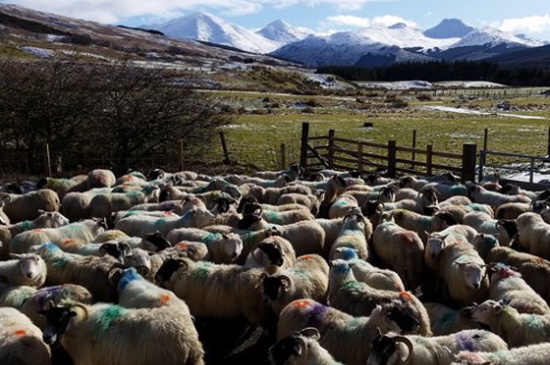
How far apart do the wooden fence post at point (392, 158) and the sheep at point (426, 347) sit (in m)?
14.5

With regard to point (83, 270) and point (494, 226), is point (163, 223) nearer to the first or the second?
point (83, 270)

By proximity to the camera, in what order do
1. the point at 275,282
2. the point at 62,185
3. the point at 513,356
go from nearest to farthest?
the point at 513,356 → the point at 275,282 → the point at 62,185

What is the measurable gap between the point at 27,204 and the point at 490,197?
1200 centimetres

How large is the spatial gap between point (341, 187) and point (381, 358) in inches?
408

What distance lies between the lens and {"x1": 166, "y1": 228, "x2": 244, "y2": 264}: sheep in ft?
31.4

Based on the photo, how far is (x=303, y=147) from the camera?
23.6 m

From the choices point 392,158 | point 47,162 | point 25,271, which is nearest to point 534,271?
point 25,271

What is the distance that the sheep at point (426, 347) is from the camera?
5566 mm

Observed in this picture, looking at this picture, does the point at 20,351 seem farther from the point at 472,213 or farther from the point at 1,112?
the point at 1,112

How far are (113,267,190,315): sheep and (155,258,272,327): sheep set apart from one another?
59cm

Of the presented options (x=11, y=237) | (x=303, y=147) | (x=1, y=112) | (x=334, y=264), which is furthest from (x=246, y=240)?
(x=1, y=112)

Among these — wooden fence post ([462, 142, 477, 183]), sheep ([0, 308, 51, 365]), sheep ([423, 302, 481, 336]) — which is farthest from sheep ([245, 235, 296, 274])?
wooden fence post ([462, 142, 477, 183])

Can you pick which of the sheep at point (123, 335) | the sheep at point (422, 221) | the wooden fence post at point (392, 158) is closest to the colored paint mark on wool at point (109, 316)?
the sheep at point (123, 335)

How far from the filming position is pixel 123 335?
6.23 meters
